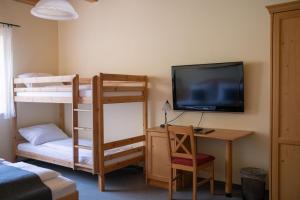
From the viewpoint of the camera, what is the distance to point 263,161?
138 inches

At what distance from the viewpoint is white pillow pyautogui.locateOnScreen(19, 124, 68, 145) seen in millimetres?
4674

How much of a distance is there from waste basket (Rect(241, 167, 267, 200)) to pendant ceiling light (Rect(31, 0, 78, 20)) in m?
2.75

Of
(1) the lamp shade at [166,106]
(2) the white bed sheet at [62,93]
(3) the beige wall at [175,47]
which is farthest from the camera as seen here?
(1) the lamp shade at [166,106]

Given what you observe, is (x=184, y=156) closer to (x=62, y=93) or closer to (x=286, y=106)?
(x=286, y=106)

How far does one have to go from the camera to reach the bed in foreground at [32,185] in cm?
227

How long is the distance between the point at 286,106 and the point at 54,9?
105 inches

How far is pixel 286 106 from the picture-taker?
9.08ft

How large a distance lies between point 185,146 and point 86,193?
1.39 m

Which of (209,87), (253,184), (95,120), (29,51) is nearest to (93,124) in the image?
(95,120)

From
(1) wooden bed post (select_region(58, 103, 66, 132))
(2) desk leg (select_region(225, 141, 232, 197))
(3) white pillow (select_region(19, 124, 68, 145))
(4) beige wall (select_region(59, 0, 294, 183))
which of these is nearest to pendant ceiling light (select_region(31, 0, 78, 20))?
(4) beige wall (select_region(59, 0, 294, 183))

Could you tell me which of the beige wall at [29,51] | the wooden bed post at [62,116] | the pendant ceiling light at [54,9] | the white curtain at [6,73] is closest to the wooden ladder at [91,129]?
the pendant ceiling light at [54,9]

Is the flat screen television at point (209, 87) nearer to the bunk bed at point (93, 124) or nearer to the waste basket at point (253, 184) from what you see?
the bunk bed at point (93, 124)

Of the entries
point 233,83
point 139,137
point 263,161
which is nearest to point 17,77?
point 139,137

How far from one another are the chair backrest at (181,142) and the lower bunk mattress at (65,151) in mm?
863
